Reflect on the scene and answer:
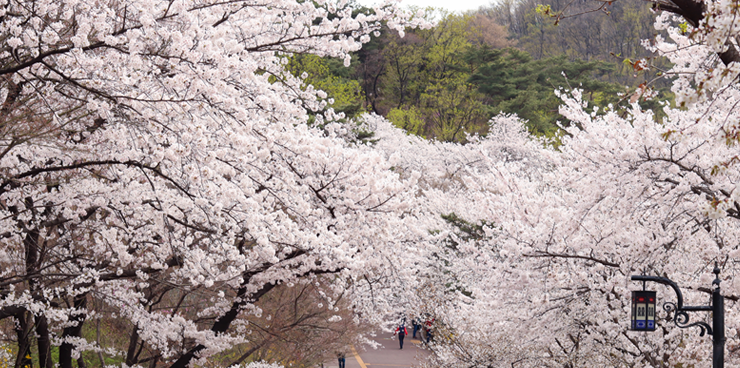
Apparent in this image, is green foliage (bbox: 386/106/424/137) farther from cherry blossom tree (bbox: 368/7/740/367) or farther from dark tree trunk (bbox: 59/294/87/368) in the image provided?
dark tree trunk (bbox: 59/294/87/368)

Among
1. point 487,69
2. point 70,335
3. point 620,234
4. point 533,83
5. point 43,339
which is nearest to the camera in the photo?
point 43,339

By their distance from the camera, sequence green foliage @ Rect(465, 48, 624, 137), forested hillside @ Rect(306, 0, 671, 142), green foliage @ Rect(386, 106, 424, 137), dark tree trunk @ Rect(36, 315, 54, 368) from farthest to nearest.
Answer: green foliage @ Rect(386, 106, 424, 137)
forested hillside @ Rect(306, 0, 671, 142)
green foliage @ Rect(465, 48, 624, 137)
dark tree trunk @ Rect(36, 315, 54, 368)

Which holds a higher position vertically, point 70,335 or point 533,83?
point 533,83

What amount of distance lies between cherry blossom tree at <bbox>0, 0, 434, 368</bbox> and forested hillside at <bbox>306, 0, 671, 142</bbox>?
21911 millimetres

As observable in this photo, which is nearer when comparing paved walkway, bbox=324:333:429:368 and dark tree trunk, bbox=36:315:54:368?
dark tree trunk, bbox=36:315:54:368

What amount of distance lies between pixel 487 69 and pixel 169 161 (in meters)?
33.6

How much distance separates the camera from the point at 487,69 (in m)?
38.1

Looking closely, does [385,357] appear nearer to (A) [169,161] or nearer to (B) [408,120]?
(B) [408,120]

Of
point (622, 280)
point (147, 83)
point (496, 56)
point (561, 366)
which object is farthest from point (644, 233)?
point (496, 56)

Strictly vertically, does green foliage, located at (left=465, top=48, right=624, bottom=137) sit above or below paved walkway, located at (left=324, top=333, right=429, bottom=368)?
above

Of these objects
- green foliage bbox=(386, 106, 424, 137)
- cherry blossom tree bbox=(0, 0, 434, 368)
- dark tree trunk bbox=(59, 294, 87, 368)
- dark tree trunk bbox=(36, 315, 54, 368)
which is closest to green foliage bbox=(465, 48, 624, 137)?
green foliage bbox=(386, 106, 424, 137)

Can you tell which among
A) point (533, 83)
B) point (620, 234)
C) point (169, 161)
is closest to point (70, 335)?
point (169, 161)

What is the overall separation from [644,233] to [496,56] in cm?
3165

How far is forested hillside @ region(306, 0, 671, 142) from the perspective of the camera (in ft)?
116
